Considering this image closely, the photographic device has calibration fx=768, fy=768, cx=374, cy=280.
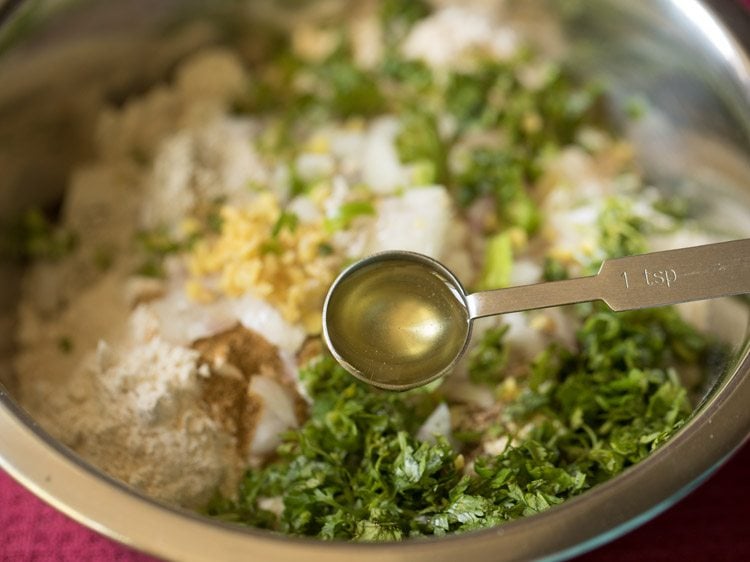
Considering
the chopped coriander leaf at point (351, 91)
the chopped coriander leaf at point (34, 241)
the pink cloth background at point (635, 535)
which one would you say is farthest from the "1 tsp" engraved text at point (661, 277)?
the chopped coriander leaf at point (34, 241)

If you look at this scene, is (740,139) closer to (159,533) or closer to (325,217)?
(325,217)

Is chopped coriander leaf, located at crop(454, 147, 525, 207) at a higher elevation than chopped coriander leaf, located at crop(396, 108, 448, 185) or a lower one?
lower

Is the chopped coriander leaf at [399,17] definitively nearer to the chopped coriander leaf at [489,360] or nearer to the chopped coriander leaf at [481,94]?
the chopped coriander leaf at [481,94]

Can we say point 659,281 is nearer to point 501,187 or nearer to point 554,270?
point 554,270

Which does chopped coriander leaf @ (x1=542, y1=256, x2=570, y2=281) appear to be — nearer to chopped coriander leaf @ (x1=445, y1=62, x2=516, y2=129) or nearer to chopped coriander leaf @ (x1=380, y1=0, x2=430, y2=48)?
chopped coriander leaf @ (x1=445, y1=62, x2=516, y2=129)

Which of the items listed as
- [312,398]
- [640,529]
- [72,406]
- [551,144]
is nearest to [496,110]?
[551,144]

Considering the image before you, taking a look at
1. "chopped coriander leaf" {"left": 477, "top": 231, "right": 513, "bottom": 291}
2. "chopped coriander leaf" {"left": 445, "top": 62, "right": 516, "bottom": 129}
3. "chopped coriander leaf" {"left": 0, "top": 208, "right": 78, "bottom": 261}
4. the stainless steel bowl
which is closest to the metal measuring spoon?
the stainless steel bowl

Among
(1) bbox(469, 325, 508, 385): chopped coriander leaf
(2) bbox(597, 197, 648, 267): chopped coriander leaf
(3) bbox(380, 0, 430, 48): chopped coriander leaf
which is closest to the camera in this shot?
(1) bbox(469, 325, 508, 385): chopped coriander leaf
